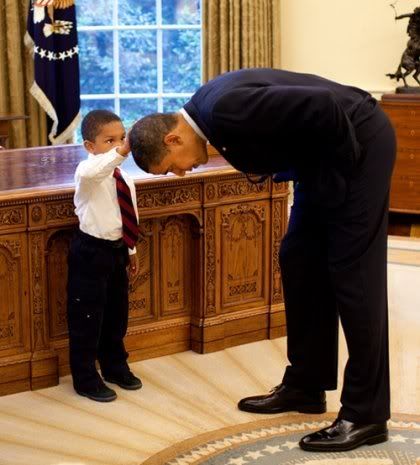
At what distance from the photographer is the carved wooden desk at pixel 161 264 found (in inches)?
157

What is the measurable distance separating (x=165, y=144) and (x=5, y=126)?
420 centimetres

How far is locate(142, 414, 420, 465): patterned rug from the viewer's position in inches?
136

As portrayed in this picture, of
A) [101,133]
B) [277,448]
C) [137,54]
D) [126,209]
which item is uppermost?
[137,54]

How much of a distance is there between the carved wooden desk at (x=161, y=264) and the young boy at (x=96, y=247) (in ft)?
0.51

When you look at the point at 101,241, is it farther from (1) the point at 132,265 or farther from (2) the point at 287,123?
(2) the point at 287,123

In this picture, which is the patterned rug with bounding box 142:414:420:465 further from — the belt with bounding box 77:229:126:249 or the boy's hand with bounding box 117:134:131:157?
the boy's hand with bounding box 117:134:131:157

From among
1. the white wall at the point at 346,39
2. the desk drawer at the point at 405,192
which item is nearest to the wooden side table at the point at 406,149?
the desk drawer at the point at 405,192

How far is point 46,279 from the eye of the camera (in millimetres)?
4078

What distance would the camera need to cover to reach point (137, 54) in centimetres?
816

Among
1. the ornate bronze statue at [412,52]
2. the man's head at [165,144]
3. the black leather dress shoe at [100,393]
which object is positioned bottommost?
the black leather dress shoe at [100,393]

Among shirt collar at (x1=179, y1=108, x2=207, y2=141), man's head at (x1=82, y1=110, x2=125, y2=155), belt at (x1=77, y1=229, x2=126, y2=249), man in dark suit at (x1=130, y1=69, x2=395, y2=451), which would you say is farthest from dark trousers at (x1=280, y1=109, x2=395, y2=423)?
man's head at (x1=82, y1=110, x2=125, y2=155)

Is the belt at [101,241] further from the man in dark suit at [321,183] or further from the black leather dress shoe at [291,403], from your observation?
the black leather dress shoe at [291,403]

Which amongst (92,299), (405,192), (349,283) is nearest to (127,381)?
(92,299)

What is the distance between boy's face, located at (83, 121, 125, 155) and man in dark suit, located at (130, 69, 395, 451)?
2.12 ft
